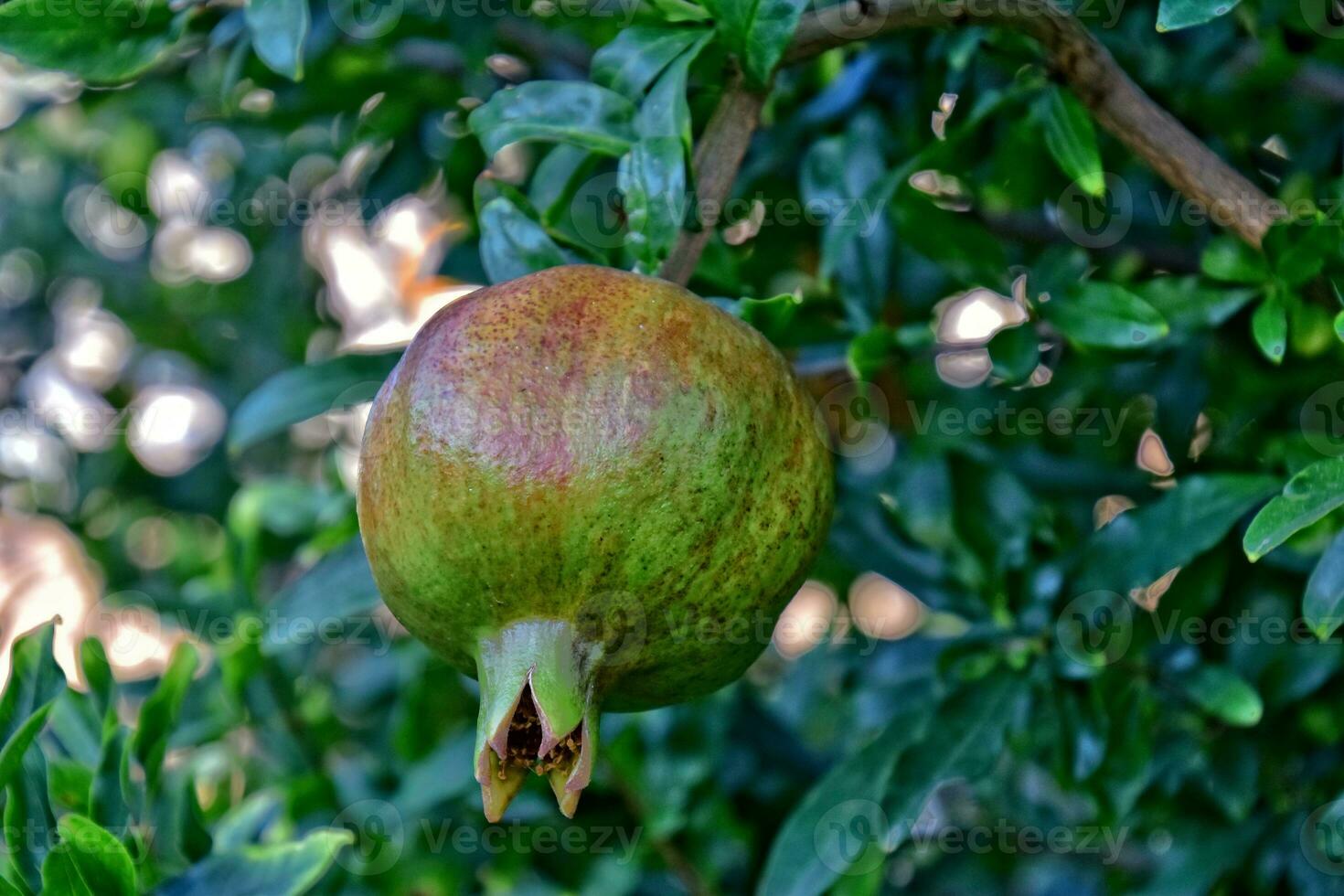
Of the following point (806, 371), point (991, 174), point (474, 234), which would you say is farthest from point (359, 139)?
point (991, 174)

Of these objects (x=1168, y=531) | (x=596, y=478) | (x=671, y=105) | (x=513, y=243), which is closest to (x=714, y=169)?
(x=671, y=105)

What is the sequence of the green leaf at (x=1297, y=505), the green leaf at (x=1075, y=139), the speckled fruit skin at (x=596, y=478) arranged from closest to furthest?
the speckled fruit skin at (x=596, y=478), the green leaf at (x=1297, y=505), the green leaf at (x=1075, y=139)

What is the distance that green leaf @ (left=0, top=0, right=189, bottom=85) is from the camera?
1028 millimetres

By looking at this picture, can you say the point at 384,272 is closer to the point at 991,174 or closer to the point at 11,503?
the point at 11,503

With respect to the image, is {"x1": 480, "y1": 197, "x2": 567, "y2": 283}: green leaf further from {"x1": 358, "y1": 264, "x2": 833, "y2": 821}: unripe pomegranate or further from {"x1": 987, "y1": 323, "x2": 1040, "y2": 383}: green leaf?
{"x1": 987, "y1": 323, "x2": 1040, "y2": 383}: green leaf

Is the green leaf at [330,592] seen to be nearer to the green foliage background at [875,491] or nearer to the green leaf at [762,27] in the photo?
the green foliage background at [875,491]

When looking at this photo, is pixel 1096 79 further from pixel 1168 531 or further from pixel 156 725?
pixel 156 725

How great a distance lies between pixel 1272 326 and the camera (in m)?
1.04

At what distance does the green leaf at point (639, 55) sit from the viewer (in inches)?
37.7

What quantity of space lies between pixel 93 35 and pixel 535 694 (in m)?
0.70

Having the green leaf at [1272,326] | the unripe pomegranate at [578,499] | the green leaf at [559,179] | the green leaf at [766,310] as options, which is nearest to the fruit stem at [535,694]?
the unripe pomegranate at [578,499]

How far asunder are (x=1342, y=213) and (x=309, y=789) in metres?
1.14

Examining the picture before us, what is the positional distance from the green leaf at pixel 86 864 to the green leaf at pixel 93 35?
0.58 m

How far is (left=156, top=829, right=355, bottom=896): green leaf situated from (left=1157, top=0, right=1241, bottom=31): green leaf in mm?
825
